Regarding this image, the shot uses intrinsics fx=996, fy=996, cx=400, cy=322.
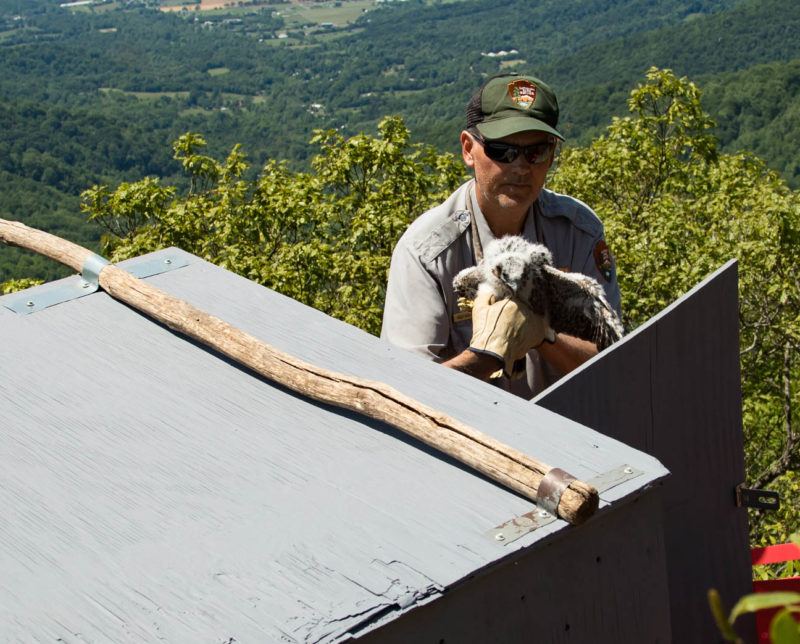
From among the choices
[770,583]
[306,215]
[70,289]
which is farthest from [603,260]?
[306,215]

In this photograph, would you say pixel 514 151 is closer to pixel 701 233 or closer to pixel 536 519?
pixel 536 519

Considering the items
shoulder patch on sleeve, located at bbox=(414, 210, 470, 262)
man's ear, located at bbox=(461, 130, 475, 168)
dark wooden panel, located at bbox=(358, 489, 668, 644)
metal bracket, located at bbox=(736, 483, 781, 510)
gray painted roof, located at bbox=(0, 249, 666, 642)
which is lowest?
metal bracket, located at bbox=(736, 483, 781, 510)

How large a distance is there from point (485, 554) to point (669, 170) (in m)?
11.8

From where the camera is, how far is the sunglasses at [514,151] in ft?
11.5

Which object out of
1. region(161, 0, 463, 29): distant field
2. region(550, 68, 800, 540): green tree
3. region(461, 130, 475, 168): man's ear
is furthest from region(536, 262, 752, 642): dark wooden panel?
region(161, 0, 463, 29): distant field

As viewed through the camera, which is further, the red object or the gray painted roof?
the red object

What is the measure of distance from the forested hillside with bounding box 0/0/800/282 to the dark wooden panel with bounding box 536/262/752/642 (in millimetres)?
27662

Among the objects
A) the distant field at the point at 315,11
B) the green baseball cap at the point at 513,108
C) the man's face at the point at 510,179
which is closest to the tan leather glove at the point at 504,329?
the man's face at the point at 510,179

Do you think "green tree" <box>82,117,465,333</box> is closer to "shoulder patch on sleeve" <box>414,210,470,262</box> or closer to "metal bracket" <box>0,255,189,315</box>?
"shoulder patch on sleeve" <box>414,210,470,262</box>

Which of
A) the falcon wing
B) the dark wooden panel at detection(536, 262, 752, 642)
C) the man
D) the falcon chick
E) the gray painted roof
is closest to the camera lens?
the gray painted roof

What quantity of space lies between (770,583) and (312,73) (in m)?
Result: 151

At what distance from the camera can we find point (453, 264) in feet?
11.8

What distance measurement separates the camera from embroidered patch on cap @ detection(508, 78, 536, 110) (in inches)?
140

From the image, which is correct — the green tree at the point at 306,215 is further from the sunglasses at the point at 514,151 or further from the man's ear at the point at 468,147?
the sunglasses at the point at 514,151
